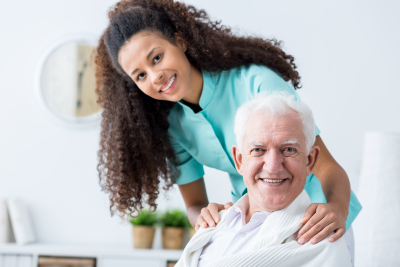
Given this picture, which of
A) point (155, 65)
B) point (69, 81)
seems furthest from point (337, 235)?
point (69, 81)

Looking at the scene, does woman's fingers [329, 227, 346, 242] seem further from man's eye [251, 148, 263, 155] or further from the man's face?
man's eye [251, 148, 263, 155]

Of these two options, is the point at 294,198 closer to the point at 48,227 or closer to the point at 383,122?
the point at 383,122

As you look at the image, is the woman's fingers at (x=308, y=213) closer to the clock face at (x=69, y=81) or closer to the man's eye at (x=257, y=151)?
the man's eye at (x=257, y=151)

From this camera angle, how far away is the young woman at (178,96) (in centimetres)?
139

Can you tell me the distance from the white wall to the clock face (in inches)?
4.7

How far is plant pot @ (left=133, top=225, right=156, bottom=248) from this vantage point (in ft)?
10.1

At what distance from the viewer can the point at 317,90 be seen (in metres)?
3.14

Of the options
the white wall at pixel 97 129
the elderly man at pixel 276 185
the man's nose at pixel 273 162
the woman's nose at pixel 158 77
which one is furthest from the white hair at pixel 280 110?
the white wall at pixel 97 129

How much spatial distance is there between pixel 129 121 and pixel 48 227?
85.4 inches

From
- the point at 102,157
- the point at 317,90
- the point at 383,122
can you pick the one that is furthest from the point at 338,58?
the point at 102,157

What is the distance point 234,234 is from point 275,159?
313 mm

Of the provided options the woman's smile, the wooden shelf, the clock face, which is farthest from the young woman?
the clock face

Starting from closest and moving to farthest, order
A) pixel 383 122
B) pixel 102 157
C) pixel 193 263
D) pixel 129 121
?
pixel 193 263
pixel 129 121
pixel 102 157
pixel 383 122

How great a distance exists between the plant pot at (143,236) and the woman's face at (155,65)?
1871 mm
